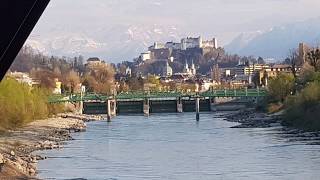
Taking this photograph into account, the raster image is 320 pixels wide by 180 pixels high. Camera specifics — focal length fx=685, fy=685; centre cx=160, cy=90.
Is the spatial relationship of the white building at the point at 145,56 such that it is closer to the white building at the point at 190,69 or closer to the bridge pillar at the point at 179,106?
the white building at the point at 190,69

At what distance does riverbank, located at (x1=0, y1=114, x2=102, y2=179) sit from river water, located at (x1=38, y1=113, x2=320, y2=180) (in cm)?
64

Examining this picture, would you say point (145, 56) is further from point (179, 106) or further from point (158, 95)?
point (158, 95)

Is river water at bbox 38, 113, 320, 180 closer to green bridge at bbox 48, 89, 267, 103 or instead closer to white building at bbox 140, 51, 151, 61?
green bridge at bbox 48, 89, 267, 103

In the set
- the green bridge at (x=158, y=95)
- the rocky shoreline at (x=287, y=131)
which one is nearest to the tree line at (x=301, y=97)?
the rocky shoreline at (x=287, y=131)

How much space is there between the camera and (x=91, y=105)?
79688 millimetres

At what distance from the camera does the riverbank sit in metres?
20.8

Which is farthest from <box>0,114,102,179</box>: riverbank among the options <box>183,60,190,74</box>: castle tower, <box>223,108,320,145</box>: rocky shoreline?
<box>183,60,190,74</box>: castle tower

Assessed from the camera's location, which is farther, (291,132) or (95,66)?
(95,66)

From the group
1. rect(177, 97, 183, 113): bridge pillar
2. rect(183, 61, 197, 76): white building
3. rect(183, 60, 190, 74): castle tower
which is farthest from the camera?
rect(183, 61, 197, 76): white building

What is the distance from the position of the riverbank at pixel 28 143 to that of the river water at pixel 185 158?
2.09ft

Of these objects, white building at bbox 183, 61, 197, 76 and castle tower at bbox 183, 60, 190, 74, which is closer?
castle tower at bbox 183, 60, 190, 74

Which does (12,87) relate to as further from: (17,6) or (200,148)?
(17,6)

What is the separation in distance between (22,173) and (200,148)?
1194 cm

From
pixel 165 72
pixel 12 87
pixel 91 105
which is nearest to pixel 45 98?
pixel 12 87
